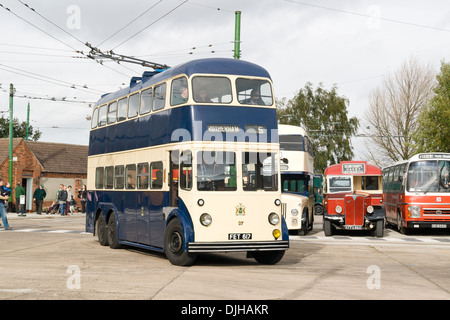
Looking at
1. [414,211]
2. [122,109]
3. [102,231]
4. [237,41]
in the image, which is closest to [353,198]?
[414,211]

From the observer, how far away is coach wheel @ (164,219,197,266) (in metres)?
13.7

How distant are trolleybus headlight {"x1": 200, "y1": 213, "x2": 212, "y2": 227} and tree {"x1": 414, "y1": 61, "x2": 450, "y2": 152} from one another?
26.5m

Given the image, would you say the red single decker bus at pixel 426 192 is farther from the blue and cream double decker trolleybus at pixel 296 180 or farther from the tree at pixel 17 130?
the tree at pixel 17 130

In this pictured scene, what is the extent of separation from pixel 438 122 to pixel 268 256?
26.3 metres

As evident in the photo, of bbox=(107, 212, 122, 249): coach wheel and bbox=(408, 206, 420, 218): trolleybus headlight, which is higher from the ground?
bbox=(408, 206, 420, 218): trolleybus headlight

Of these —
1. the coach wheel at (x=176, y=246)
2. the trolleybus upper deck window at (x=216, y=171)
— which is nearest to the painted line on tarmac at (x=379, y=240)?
the coach wheel at (x=176, y=246)

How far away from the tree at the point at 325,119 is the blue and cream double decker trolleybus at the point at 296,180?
142ft

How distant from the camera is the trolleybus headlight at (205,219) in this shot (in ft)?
44.3

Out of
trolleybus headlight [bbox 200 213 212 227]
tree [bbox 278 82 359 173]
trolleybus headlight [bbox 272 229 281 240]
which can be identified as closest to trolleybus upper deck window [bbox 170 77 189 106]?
trolleybus headlight [bbox 200 213 212 227]

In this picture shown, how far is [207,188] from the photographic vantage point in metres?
13.7

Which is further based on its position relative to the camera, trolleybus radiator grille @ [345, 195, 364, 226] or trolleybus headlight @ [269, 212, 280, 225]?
trolleybus radiator grille @ [345, 195, 364, 226]

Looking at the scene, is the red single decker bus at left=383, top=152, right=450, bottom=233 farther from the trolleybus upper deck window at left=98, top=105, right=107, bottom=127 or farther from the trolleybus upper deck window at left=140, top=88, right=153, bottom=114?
the trolleybus upper deck window at left=140, top=88, right=153, bottom=114

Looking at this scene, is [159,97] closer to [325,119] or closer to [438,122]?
[438,122]
